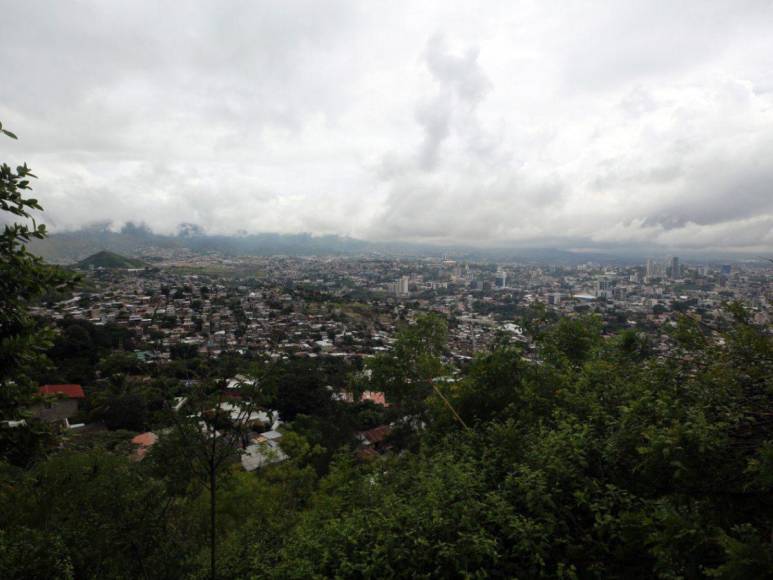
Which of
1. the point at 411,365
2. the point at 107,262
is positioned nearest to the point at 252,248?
the point at 107,262

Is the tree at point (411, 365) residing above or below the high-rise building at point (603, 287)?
above

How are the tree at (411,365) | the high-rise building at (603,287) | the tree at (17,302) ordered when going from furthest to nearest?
1. the high-rise building at (603,287)
2. the tree at (411,365)
3. the tree at (17,302)

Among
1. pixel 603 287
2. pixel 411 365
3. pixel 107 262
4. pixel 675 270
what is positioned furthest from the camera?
pixel 107 262

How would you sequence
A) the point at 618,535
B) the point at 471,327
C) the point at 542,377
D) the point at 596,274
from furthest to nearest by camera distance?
the point at 596,274 → the point at 471,327 → the point at 542,377 → the point at 618,535

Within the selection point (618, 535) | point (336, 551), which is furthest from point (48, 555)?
point (618, 535)

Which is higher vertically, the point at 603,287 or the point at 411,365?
the point at 411,365

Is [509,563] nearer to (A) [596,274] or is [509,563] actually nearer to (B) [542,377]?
(B) [542,377]

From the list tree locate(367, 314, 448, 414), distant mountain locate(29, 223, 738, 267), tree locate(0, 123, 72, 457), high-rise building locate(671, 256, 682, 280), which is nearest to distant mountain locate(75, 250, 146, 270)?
distant mountain locate(29, 223, 738, 267)

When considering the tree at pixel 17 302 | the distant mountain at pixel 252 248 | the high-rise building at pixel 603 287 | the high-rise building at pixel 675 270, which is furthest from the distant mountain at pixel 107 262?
the high-rise building at pixel 675 270

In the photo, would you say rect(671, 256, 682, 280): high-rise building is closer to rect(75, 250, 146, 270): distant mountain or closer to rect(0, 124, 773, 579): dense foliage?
rect(0, 124, 773, 579): dense foliage

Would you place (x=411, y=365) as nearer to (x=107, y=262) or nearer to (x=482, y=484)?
(x=482, y=484)

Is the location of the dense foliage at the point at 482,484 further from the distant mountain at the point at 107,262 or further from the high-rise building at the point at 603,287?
the distant mountain at the point at 107,262
